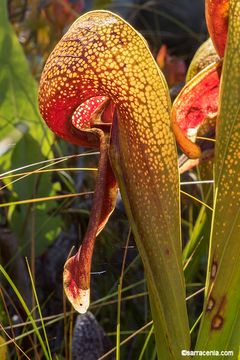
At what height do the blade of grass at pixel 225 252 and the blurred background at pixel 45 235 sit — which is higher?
the blade of grass at pixel 225 252

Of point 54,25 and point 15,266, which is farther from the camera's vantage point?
point 54,25

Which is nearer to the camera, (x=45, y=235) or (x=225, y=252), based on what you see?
(x=225, y=252)

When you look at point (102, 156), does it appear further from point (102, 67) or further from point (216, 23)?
point (216, 23)

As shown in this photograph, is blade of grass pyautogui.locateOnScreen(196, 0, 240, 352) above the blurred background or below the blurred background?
above

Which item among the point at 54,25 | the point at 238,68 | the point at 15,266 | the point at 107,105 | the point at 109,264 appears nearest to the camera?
the point at 238,68

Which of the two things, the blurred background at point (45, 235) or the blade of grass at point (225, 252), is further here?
the blurred background at point (45, 235)

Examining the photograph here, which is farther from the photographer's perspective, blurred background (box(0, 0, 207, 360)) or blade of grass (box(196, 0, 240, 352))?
blurred background (box(0, 0, 207, 360))

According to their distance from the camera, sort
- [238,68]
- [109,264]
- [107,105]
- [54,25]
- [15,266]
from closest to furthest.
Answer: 1. [238,68]
2. [107,105]
3. [109,264]
4. [15,266]
5. [54,25]

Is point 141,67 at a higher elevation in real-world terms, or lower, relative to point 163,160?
higher

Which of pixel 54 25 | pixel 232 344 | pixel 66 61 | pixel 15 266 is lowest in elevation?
pixel 15 266

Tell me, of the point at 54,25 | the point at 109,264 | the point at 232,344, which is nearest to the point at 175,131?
Answer: the point at 232,344

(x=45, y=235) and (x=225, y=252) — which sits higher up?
(x=225, y=252)
